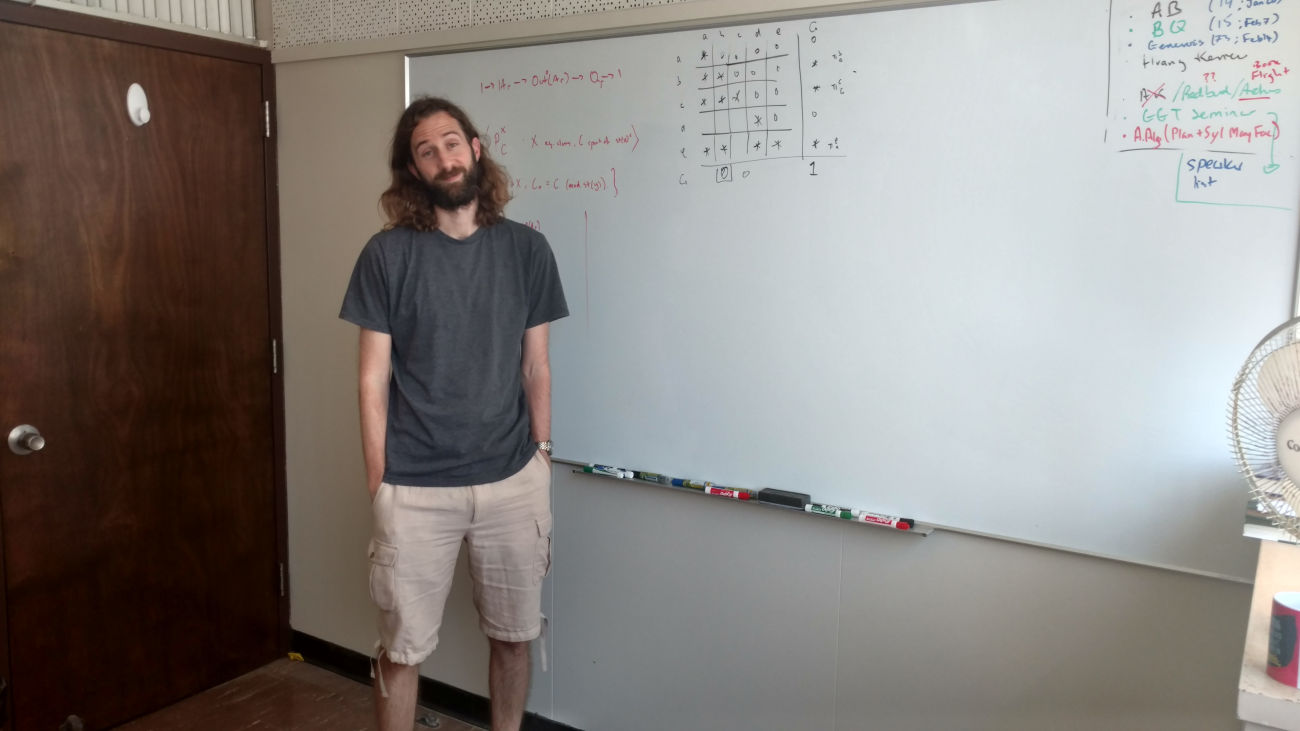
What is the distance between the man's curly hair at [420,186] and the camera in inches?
84.3

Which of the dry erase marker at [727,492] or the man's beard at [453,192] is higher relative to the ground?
the man's beard at [453,192]

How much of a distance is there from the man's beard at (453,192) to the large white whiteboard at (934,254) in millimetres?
313

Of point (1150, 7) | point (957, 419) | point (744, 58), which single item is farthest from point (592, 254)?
point (1150, 7)

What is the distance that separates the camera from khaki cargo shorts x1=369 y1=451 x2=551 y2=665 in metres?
2.12

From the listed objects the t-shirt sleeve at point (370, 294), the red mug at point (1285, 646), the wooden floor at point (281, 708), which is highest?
the t-shirt sleeve at point (370, 294)

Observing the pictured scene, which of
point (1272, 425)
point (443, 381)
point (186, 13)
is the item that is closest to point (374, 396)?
point (443, 381)

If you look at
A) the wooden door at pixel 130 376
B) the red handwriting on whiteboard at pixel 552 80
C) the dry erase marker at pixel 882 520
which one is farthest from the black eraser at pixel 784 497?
the wooden door at pixel 130 376

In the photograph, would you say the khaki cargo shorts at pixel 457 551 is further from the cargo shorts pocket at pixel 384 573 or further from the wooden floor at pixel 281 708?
the wooden floor at pixel 281 708

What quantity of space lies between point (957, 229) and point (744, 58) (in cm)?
61

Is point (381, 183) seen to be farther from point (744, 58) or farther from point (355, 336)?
point (744, 58)

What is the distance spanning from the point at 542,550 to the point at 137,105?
169 cm

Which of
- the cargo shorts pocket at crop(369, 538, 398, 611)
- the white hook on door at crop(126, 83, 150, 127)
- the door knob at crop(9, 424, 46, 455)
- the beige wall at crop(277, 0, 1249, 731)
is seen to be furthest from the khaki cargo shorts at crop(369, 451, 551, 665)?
the white hook on door at crop(126, 83, 150, 127)

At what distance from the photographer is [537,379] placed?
2270 mm

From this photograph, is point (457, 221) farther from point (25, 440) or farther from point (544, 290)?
point (25, 440)
